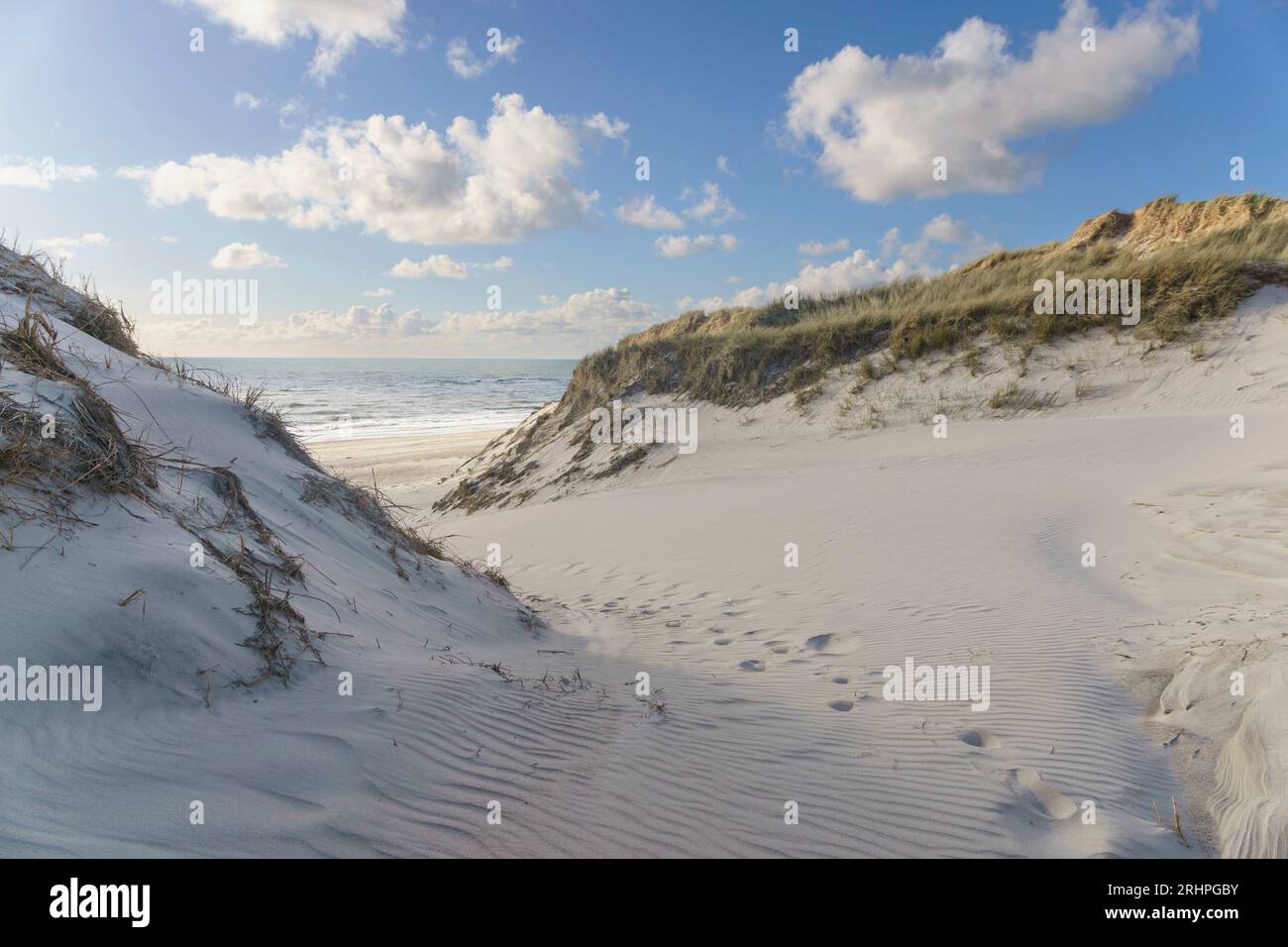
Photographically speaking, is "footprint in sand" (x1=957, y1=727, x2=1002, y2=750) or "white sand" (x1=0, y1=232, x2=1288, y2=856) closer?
"white sand" (x1=0, y1=232, x2=1288, y2=856)

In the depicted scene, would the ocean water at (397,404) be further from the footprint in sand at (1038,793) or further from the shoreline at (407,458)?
the footprint in sand at (1038,793)

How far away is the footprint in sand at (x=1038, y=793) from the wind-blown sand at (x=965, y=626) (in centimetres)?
1

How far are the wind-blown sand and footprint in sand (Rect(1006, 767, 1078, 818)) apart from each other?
0.01 metres

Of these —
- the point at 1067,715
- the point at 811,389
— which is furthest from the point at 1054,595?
the point at 811,389

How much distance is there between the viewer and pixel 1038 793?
3129mm

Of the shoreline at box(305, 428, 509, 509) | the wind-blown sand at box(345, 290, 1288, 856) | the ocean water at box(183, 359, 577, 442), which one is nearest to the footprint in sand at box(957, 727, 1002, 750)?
the wind-blown sand at box(345, 290, 1288, 856)

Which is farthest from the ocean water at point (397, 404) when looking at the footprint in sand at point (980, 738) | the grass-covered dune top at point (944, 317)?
the footprint in sand at point (980, 738)

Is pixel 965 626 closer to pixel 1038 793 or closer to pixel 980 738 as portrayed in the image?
pixel 980 738

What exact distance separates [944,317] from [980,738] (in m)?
14.7

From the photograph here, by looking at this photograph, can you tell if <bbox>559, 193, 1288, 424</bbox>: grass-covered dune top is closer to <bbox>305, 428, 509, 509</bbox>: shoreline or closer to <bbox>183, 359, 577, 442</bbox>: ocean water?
<bbox>305, 428, 509, 509</bbox>: shoreline

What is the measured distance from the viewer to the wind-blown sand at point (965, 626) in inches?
114

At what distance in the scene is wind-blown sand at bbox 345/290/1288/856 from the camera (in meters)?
2.91

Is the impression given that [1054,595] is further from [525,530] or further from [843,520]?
[525,530]

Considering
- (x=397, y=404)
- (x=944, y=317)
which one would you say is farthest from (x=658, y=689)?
(x=397, y=404)
